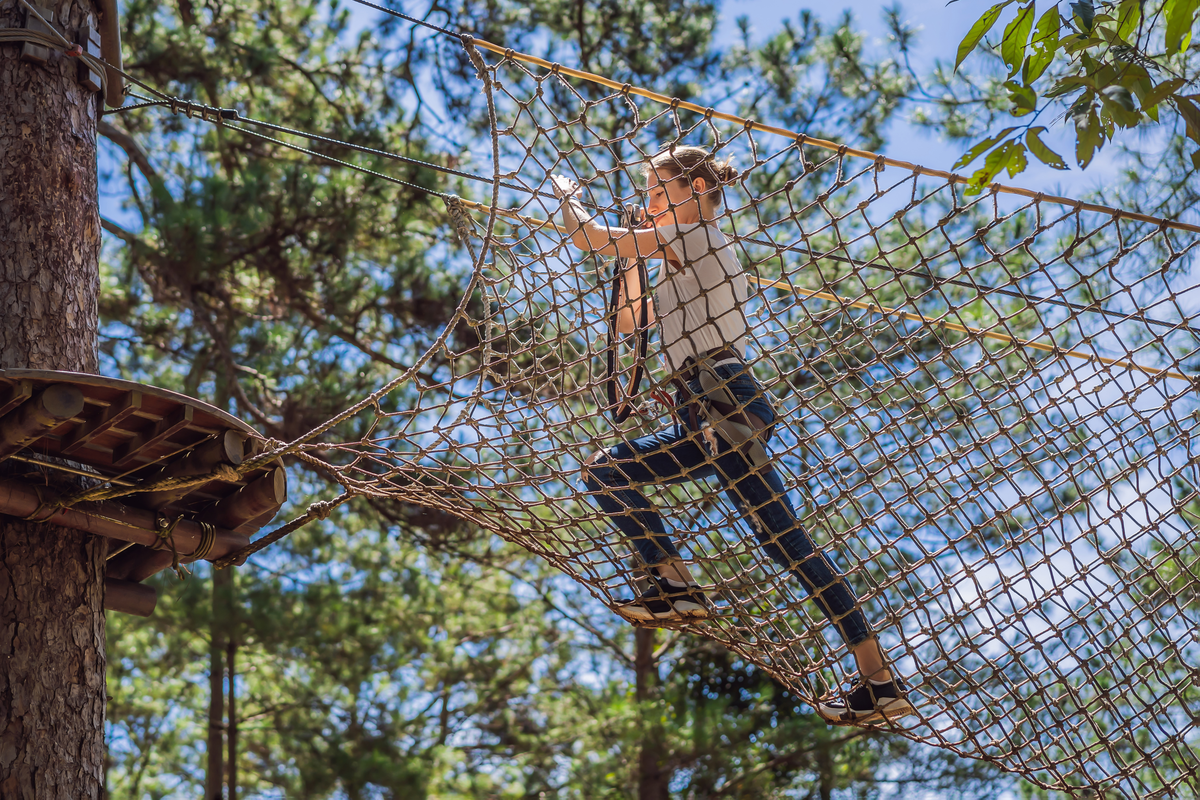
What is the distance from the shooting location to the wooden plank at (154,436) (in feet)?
5.98

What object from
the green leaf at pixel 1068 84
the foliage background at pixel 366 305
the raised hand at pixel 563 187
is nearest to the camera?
the green leaf at pixel 1068 84

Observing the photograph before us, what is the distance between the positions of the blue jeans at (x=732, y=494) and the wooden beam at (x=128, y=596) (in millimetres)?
932

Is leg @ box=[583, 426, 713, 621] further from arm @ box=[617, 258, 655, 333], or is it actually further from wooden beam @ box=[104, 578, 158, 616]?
wooden beam @ box=[104, 578, 158, 616]

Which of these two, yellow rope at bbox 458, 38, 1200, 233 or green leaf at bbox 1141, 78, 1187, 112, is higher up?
yellow rope at bbox 458, 38, 1200, 233

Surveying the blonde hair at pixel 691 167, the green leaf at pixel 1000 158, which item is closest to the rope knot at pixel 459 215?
the blonde hair at pixel 691 167

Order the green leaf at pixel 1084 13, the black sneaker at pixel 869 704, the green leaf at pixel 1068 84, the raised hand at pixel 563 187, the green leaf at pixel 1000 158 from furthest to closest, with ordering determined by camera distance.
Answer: the black sneaker at pixel 869 704 < the raised hand at pixel 563 187 < the green leaf at pixel 1000 158 < the green leaf at pixel 1068 84 < the green leaf at pixel 1084 13

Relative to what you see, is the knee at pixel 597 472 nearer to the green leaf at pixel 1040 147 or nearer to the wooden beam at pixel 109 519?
the wooden beam at pixel 109 519

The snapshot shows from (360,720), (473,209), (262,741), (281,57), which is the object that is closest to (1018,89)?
(473,209)

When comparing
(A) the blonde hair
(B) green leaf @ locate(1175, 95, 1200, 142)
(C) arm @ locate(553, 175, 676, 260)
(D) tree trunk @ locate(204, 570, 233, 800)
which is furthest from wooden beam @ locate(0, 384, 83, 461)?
(D) tree trunk @ locate(204, 570, 233, 800)

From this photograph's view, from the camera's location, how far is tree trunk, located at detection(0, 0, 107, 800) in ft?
6.00

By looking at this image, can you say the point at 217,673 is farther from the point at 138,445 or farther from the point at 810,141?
the point at 810,141

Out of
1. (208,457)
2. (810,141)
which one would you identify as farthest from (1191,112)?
(208,457)

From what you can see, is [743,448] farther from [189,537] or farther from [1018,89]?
[189,537]

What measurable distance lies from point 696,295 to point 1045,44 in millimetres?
703
